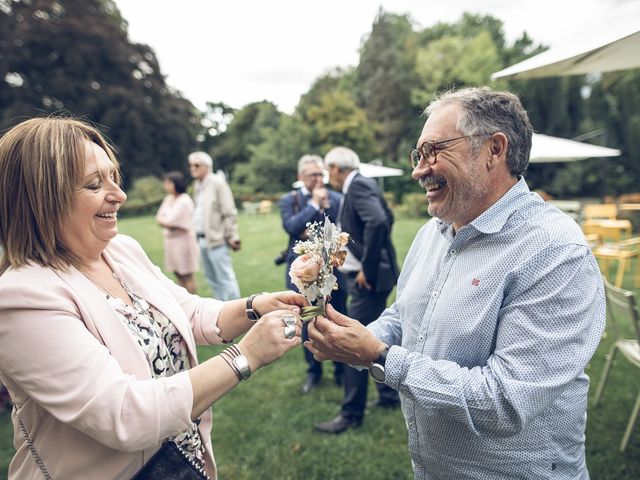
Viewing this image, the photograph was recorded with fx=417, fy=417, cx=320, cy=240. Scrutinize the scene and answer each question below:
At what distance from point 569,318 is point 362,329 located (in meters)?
0.81

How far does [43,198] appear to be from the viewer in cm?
157

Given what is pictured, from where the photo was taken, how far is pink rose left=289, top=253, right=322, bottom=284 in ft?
6.13

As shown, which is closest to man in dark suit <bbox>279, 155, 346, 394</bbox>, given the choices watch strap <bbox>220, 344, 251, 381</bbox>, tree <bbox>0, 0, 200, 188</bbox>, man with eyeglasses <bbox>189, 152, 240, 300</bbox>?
man with eyeglasses <bbox>189, 152, 240, 300</bbox>

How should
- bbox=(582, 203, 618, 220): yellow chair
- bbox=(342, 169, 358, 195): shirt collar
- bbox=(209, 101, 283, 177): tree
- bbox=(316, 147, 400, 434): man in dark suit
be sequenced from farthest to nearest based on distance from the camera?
bbox=(209, 101, 283, 177): tree < bbox=(582, 203, 618, 220): yellow chair < bbox=(342, 169, 358, 195): shirt collar < bbox=(316, 147, 400, 434): man in dark suit

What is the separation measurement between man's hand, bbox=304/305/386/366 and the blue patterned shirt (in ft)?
0.39

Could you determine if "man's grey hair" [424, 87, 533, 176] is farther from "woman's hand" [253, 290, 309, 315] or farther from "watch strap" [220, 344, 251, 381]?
"watch strap" [220, 344, 251, 381]

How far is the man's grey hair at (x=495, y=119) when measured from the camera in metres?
1.84

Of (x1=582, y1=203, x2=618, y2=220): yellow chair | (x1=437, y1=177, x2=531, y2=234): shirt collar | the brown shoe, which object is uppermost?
(x1=437, y1=177, x2=531, y2=234): shirt collar

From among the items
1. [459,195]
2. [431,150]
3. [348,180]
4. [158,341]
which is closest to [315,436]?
[348,180]

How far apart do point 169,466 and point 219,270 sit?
5563mm

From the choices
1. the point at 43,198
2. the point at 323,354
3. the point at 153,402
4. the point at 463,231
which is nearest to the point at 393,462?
the point at 323,354

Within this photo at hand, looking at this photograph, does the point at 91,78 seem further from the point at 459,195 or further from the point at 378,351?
the point at 378,351

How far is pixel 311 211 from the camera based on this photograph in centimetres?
493

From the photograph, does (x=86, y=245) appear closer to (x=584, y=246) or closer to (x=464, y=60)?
(x=584, y=246)
